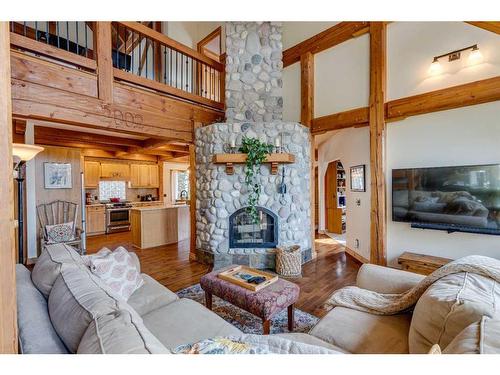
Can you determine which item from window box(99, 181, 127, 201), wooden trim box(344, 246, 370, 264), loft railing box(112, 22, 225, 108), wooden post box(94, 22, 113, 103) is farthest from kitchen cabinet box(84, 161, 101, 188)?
wooden trim box(344, 246, 370, 264)

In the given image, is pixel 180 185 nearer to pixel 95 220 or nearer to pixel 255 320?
pixel 95 220

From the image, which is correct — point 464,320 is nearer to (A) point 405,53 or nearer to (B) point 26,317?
(B) point 26,317

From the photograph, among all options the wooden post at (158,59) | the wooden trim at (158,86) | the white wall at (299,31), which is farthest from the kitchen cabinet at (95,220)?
the white wall at (299,31)

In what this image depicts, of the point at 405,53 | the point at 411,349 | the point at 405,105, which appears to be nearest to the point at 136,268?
the point at 411,349

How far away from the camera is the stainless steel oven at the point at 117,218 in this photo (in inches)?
253

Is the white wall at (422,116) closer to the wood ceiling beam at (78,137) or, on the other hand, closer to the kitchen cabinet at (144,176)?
the wood ceiling beam at (78,137)

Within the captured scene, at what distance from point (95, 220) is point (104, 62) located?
4.67 meters

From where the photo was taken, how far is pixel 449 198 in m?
2.86

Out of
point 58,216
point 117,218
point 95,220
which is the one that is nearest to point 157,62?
point 58,216

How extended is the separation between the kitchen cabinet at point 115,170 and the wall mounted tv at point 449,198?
272 inches

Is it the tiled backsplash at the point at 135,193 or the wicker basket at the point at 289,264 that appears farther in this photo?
the tiled backsplash at the point at 135,193

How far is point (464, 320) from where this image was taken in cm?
98

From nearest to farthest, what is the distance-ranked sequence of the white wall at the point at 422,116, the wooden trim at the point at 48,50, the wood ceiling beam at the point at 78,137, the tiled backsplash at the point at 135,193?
the wooden trim at the point at 48,50, the white wall at the point at 422,116, the wood ceiling beam at the point at 78,137, the tiled backsplash at the point at 135,193
